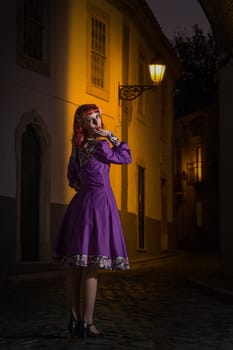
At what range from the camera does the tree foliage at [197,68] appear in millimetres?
48906

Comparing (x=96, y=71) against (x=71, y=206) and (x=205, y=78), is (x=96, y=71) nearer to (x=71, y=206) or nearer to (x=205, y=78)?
(x=71, y=206)

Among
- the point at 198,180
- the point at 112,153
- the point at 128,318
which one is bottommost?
the point at 128,318

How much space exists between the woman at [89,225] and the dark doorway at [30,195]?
30.5 feet

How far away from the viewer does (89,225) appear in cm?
592

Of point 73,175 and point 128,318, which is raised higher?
point 73,175

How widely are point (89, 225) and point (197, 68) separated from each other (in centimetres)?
4389

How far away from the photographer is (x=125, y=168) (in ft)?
67.9

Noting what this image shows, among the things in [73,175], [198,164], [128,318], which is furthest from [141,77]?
[198,164]

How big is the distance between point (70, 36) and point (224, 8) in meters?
4.72

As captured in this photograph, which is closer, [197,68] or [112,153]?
[112,153]

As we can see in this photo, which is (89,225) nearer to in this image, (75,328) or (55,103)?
(75,328)

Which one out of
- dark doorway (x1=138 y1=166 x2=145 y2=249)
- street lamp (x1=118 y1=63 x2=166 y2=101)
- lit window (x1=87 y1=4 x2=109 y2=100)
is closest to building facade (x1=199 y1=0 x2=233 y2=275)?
lit window (x1=87 y1=4 x2=109 y2=100)

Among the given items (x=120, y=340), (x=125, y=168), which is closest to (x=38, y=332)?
(x=120, y=340)

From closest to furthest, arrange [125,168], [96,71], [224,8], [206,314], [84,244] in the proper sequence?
[84,244]
[206,314]
[224,8]
[96,71]
[125,168]
